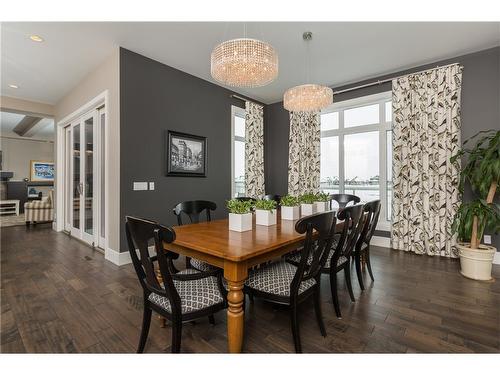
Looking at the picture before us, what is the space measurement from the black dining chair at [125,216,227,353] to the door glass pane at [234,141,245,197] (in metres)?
3.50

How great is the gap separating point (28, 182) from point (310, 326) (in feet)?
35.3

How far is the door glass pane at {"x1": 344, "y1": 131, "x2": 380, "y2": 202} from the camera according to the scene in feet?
13.8

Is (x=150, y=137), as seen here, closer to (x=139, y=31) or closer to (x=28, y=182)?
(x=139, y=31)

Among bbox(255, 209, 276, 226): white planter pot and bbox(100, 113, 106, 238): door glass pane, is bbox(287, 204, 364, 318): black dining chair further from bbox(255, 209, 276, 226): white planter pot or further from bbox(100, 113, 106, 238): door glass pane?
bbox(100, 113, 106, 238): door glass pane

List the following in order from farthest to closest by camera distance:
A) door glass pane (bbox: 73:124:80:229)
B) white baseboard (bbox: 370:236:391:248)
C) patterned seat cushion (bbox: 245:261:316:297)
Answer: door glass pane (bbox: 73:124:80:229) < white baseboard (bbox: 370:236:391:248) < patterned seat cushion (bbox: 245:261:316:297)

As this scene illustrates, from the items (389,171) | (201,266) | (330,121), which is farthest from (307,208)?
(330,121)

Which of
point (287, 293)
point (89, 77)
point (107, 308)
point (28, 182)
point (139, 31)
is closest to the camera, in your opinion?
point (287, 293)

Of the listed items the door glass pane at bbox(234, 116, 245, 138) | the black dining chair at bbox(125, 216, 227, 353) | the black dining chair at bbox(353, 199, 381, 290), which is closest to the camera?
the black dining chair at bbox(125, 216, 227, 353)

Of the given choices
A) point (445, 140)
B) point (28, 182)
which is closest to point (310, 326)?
point (445, 140)

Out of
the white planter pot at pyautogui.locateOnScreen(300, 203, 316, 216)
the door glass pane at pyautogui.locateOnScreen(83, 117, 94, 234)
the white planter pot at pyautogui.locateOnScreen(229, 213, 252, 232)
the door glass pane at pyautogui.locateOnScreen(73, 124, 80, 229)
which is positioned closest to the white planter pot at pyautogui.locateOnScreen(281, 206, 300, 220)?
the white planter pot at pyautogui.locateOnScreen(300, 203, 316, 216)

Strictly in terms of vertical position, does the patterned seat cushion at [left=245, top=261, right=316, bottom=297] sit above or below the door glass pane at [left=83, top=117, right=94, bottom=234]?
below

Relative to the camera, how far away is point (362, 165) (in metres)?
4.35

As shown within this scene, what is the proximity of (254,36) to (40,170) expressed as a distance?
10.1 meters

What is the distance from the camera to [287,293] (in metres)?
1.50
